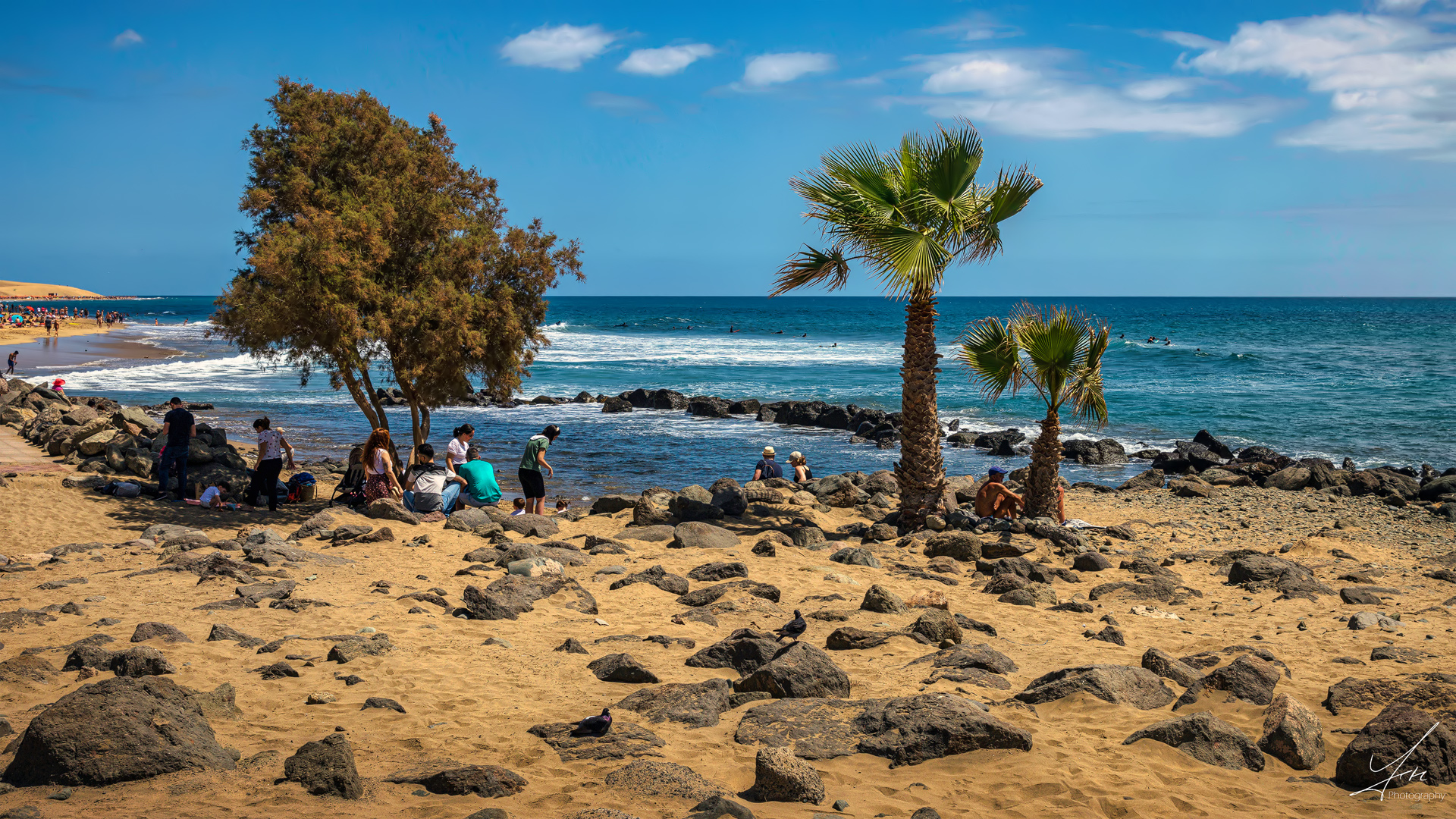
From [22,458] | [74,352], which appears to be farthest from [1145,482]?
[74,352]

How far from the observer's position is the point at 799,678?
6.59 meters

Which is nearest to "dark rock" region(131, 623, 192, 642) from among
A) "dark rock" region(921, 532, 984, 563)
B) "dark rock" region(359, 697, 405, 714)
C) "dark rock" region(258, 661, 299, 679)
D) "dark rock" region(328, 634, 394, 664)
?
"dark rock" region(258, 661, 299, 679)

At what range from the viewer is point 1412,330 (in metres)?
75.3

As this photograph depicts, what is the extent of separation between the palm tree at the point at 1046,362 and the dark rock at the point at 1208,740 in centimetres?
794

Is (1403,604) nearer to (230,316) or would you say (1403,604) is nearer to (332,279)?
(332,279)

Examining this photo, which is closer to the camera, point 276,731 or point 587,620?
point 276,731

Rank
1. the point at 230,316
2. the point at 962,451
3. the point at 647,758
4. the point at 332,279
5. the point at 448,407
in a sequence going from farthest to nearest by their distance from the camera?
the point at 448,407, the point at 962,451, the point at 230,316, the point at 332,279, the point at 647,758

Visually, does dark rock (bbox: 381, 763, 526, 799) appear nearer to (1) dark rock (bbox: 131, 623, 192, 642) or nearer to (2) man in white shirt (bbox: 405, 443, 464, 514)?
(1) dark rock (bbox: 131, 623, 192, 642)

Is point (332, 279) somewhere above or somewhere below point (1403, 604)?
above

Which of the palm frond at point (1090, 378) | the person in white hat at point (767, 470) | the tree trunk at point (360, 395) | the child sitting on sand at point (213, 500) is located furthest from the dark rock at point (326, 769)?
the person in white hat at point (767, 470)

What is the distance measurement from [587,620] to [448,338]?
22.4 ft

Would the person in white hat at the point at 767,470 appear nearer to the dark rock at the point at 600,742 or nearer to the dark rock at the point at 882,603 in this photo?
the dark rock at the point at 882,603

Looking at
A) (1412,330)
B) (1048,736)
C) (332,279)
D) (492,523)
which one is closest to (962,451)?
(492,523)

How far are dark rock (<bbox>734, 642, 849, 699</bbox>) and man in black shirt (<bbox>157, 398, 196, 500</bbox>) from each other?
456 inches
